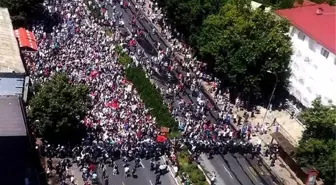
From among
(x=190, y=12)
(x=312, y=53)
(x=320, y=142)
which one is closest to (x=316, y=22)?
(x=312, y=53)

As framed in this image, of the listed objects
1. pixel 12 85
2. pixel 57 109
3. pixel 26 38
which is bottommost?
pixel 57 109

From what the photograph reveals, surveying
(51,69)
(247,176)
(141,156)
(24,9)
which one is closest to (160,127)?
(141,156)

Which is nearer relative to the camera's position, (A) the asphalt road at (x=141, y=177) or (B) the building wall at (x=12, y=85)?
(A) the asphalt road at (x=141, y=177)

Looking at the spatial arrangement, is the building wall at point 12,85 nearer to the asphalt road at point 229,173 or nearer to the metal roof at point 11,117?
the metal roof at point 11,117

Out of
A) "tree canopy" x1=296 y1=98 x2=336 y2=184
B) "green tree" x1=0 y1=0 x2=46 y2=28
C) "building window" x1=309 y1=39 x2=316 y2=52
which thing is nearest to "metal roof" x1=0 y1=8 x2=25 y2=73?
"green tree" x1=0 y1=0 x2=46 y2=28

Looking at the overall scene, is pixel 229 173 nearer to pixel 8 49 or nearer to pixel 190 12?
pixel 8 49

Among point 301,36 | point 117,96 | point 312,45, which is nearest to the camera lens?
point 117,96

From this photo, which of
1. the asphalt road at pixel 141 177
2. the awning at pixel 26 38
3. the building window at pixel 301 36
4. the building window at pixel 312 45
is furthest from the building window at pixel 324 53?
the awning at pixel 26 38

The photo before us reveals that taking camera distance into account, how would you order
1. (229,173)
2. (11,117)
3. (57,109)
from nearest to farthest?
(57,109) → (11,117) → (229,173)

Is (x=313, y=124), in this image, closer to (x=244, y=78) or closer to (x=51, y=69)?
(x=244, y=78)
